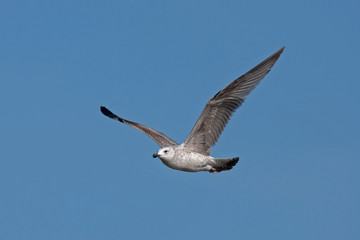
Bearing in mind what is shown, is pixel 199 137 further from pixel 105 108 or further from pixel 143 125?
pixel 105 108

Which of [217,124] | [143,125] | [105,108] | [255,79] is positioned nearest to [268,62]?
[255,79]

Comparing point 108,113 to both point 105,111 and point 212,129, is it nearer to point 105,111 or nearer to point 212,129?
point 105,111

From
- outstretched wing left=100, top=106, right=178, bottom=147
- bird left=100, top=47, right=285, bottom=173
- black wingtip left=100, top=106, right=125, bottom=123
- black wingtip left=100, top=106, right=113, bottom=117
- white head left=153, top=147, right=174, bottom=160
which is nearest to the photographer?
white head left=153, top=147, right=174, bottom=160

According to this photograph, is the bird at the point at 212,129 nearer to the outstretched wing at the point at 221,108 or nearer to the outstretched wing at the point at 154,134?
the outstretched wing at the point at 221,108

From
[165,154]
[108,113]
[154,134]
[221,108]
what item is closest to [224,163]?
[221,108]

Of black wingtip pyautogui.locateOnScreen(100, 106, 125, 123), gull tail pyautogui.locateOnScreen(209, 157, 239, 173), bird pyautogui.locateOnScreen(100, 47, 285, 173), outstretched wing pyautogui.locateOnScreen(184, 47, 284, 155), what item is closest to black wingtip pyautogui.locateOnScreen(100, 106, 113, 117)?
black wingtip pyautogui.locateOnScreen(100, 106, 125, 123)

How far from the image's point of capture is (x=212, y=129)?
16062 mm

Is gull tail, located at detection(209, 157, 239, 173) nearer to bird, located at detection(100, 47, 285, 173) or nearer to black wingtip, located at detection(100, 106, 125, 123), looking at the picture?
bird, located at detection(100, 47, 285, 173)

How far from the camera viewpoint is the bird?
15.8 metres

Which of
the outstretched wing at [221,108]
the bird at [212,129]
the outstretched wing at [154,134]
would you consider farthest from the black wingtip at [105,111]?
the outstretched wing at [221,108]

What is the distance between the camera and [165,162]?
622 inches

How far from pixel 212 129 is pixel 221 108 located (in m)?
0.53

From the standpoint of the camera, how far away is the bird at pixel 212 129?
15766mm

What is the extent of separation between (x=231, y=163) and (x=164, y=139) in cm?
236
